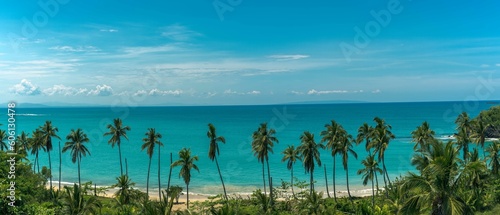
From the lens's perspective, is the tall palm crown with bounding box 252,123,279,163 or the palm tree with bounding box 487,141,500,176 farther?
the tall palm crown with bounding box 252,123,279,163

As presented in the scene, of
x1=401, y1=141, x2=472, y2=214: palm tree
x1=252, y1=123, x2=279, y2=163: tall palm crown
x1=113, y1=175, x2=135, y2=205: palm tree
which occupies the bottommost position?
x1=113, y1=175, x2=135, y2=205: palm tree

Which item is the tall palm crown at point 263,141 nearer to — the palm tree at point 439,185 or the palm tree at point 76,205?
the palm tree at point 76,205

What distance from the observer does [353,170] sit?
9081 centimetres

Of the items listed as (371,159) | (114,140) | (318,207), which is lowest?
(318,207)

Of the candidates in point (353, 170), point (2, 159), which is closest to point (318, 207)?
point (2, 159)

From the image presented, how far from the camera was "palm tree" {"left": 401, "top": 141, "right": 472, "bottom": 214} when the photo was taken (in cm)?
1842

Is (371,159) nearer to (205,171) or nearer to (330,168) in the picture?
(330,168)

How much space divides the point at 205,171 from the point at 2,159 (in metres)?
69.0

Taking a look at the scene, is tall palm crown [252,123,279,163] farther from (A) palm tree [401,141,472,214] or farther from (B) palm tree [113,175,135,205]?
(A) palm tree [401,141,472,214]

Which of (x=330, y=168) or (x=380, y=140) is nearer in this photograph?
(x=380, y=140)

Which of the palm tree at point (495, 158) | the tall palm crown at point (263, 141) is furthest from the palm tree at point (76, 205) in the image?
the palm tree at point (495, 158)

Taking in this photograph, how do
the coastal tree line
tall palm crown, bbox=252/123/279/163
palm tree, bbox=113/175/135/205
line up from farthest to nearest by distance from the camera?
tall palm crown, bbox=252/123/279/163, palm tree, bbox=113/175/135/205, the coastal tree line

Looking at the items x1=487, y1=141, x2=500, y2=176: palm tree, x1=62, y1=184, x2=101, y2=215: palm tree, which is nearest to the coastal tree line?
x1=487, y1=141, x2=500, y2=176: palm tree

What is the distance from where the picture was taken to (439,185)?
18703mm
